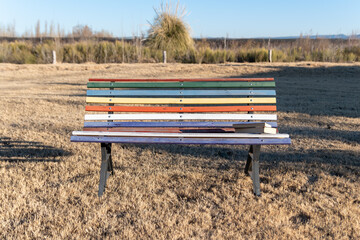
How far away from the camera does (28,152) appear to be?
4.41m

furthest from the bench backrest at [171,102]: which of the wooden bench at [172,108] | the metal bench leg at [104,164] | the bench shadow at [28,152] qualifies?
the bench shadow at [28,152]

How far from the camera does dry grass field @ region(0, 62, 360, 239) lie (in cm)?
266

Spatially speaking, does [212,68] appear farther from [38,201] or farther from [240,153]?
[38,201]

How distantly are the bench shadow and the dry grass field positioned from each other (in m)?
0.01

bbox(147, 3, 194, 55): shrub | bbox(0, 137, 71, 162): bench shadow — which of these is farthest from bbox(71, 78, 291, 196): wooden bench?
bbox(147, 3, 194, 55): shrub

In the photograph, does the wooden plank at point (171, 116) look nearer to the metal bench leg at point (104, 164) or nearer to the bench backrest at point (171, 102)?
the bench backrest at point (171, 102)

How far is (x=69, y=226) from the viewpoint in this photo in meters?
2.67

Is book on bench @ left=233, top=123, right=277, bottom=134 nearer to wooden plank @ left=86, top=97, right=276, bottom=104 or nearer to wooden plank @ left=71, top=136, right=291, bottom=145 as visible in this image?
wooden plank @ left=71, top=136, right=291, bottom=145

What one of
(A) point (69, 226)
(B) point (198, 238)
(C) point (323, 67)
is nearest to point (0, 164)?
(A) point (69, 226)

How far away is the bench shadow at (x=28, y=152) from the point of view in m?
4.18

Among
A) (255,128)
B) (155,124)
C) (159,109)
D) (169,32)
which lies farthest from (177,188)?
(169,32)

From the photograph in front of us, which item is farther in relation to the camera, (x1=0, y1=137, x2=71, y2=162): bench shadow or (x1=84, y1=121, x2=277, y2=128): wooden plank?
(x1=0, y1=137, x2=71, y2=162): bench shadow

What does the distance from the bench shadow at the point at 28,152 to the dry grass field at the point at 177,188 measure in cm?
A: 1

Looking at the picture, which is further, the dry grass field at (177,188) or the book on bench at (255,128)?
the book on bench at (255,128)
